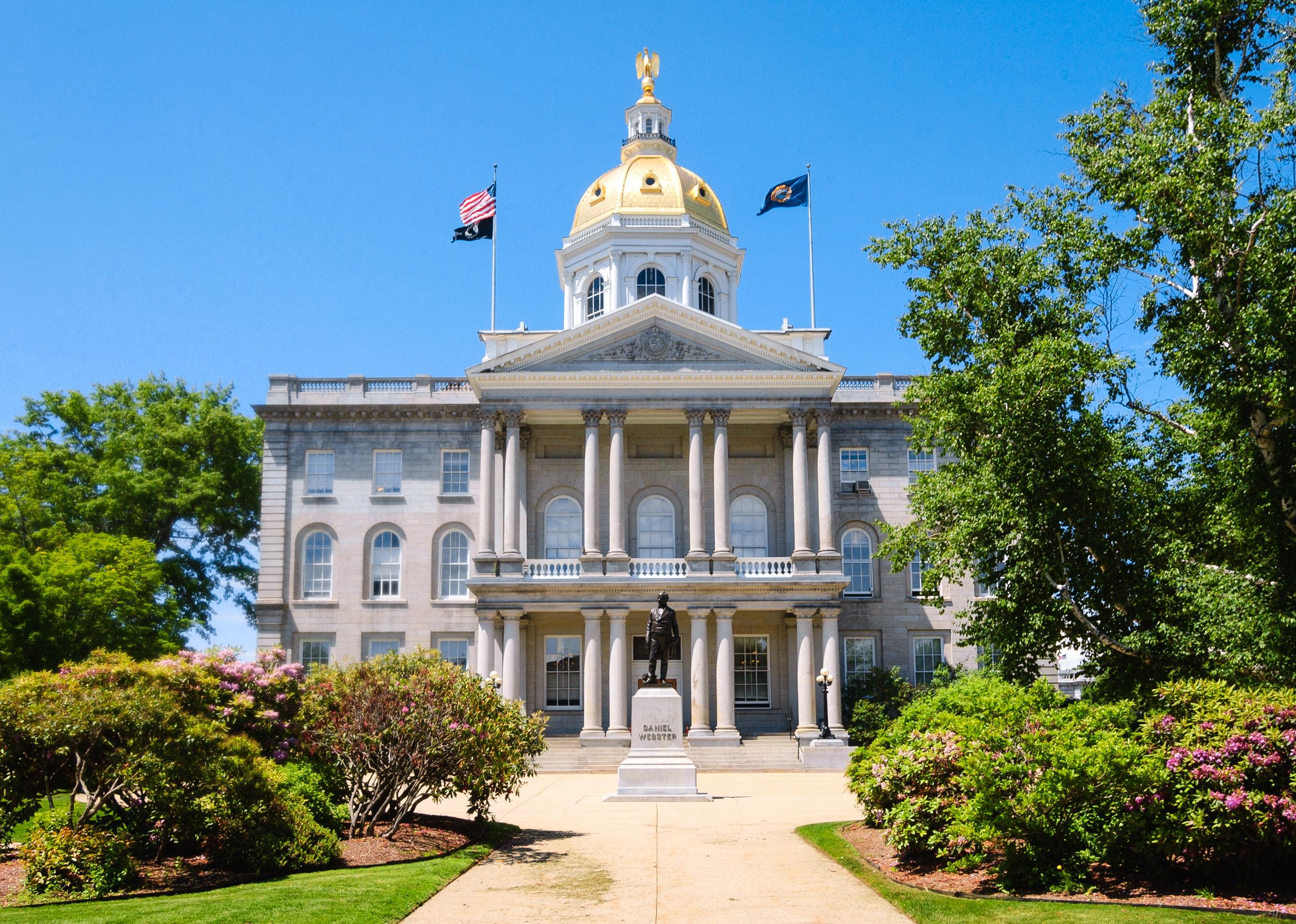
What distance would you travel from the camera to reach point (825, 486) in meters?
43.8

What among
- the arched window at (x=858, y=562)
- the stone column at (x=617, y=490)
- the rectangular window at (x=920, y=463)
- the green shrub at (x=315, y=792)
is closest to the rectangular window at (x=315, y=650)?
the stone column at (x=617, y=490)

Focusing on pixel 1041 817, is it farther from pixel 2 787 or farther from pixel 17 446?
pixel 17 446

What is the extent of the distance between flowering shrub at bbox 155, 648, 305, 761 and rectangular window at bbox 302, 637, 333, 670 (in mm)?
28617

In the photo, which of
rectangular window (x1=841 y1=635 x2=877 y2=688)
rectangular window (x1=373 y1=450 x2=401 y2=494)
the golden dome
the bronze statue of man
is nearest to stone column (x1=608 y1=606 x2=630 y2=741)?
rectangular window (x1=841 y1=635 x2=877 y2=688)

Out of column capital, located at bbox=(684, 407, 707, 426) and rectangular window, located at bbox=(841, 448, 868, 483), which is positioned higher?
column capital, located at bbox=(684, 407, 707, 426)

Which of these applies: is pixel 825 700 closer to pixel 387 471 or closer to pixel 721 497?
pixel 721 497

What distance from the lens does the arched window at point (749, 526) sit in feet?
156

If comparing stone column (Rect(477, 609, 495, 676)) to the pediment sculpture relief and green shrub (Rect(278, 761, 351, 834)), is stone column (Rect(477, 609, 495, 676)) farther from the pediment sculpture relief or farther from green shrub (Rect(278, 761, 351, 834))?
green shrub (Rect(278, 761, 351, 834))

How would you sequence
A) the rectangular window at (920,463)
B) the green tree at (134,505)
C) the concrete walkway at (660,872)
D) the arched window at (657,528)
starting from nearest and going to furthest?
the concrete walkway at (660,872)
the green tree at (134,505)
the arched window at (657,528)
the rectangular window at (920,463)

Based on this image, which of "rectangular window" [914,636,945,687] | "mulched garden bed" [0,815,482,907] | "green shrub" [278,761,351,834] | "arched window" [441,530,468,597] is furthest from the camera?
"arched window" [441,530,468,597]

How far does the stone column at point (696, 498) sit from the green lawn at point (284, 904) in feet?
88.3

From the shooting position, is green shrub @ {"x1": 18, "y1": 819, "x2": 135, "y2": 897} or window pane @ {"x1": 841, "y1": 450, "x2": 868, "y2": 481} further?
window pane @ {"x1": 841, "y1": 450, "x2": 868, "y2": 481}

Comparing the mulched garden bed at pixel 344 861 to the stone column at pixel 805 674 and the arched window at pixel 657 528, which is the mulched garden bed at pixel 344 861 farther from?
the arched window at pixel 657 528

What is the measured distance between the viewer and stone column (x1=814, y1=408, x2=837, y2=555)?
4319 centimetres
